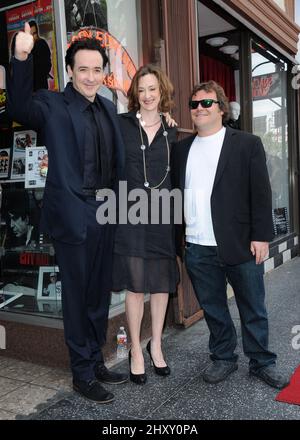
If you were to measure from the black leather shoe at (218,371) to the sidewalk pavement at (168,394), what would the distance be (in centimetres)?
4

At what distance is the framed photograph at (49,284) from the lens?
3.50 m

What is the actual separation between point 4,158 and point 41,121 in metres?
1.48

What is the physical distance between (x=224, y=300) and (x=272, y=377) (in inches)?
21.3

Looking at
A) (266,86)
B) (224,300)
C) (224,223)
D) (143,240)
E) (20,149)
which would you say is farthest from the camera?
(266,86)

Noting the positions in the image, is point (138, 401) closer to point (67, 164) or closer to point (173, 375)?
point (173, 375)

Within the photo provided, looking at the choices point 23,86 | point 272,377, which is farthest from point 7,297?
point 272,377

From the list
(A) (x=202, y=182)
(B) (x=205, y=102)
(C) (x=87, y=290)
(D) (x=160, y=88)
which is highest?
(D) (x=160, y=88)

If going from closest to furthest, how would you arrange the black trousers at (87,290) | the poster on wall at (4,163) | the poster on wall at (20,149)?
the black trousers at (87,290) < the poster on wall at (20,149) < the poster on wall at (4,163)

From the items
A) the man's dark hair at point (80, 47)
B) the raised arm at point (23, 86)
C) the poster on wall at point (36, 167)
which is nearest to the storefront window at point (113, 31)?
the poster on wall at point (36, 167)

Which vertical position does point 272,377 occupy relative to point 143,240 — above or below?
below

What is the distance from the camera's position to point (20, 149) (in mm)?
3691

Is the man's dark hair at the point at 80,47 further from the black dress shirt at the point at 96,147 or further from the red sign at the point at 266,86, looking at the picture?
the red sign at the point at 266,86

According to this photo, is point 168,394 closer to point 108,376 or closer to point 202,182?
point 108,376

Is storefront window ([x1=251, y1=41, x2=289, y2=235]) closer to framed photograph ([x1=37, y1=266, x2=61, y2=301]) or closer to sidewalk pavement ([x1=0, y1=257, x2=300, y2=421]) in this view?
sidewalk pavement ([x1=0, y1=257, x2=300, y2=421])
